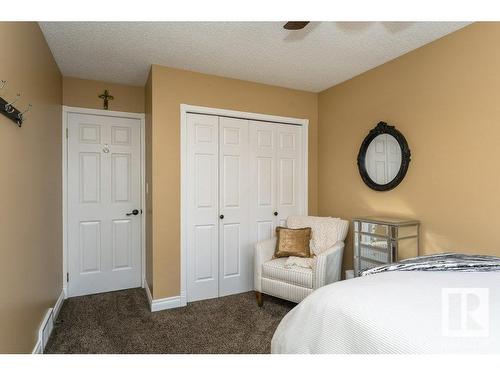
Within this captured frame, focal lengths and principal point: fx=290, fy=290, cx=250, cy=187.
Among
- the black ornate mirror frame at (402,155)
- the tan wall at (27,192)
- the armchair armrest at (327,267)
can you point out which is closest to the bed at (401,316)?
the armchair armrest at (327,267)

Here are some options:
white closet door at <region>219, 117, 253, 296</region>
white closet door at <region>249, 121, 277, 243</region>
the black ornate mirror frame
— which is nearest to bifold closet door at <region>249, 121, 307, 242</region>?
white closet door at <region>249, 121, 277, 243</region>

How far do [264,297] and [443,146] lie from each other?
2.28 meters

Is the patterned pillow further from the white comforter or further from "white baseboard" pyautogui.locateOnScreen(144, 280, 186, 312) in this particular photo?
the white comforter

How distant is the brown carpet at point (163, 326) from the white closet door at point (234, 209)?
0.22 meters

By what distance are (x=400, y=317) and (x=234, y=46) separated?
2406 millimetres

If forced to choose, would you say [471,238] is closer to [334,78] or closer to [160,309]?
[334,78]

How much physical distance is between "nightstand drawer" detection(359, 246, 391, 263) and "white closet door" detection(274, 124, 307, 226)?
104 cm

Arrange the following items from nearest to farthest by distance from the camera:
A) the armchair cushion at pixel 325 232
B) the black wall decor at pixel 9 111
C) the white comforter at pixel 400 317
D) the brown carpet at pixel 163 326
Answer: the white comforter at pixel 400 317 < the black wall decor at pixel 9 111 < the brown carpet at pixel 163 326 < the armchair cushion at pixel 325 232

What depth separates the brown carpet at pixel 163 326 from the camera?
222 cm

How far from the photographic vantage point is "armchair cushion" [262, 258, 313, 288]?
8.86 ft

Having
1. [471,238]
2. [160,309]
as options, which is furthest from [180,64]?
[471,238]

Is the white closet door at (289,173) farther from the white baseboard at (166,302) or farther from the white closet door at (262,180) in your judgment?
the white baseboard at (166,302)

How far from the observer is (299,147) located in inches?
147
